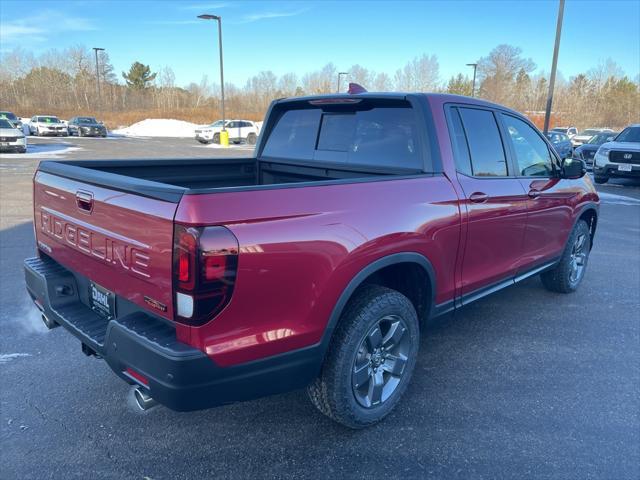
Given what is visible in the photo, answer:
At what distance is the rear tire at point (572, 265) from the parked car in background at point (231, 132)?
1157 inches

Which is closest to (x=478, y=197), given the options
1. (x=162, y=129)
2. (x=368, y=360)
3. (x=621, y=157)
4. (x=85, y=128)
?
(x=368, y=360)

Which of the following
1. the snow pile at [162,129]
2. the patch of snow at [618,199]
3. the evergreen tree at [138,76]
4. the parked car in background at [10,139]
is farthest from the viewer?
the evergreen tree at [138,76]

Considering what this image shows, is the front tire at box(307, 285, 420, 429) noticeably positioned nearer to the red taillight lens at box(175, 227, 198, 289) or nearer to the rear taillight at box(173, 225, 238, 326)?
the rear taillight at box(173, 225, 238, 326)

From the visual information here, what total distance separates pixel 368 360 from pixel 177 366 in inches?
47.4

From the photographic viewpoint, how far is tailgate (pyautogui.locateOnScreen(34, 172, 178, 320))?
2.00m

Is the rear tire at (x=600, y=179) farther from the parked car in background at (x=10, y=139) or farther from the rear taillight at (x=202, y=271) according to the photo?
the parked car in background at (x=10, y=139)

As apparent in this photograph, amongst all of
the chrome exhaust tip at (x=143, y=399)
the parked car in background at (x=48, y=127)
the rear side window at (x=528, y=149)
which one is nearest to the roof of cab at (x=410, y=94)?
the rear side window at (x=528, y=149)

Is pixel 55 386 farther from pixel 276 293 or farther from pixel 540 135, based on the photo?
pixel 540 135

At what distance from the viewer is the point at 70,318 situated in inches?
103

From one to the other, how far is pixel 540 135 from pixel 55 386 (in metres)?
4.40

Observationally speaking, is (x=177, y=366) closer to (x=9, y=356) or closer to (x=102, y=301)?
(x=102, y=301)

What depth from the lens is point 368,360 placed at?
2.75m

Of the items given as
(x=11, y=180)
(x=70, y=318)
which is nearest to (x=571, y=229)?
(x=70, y=318)

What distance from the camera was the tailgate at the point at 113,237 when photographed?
78.9 inches
